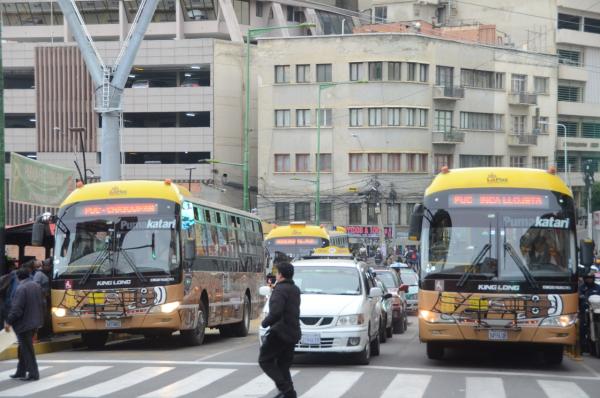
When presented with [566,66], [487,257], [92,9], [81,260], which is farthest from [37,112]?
[487,257]

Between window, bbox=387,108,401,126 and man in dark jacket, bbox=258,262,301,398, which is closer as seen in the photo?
man in dark jacket, bbox=258,262,301,398

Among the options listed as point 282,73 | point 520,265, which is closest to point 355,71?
point 282,73

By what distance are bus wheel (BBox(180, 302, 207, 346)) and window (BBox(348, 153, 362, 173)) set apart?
2217 inches

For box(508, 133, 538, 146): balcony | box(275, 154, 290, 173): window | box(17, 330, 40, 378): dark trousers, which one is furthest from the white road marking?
box(508, 133, 538, 146): balcony

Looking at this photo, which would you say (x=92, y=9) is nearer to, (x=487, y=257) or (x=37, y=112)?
(x=37, y=112)

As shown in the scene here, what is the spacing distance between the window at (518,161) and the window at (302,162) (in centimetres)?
1646

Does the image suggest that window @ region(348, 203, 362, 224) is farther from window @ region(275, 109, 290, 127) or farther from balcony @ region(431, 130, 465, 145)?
window @ region(275, 109, 290, 127)

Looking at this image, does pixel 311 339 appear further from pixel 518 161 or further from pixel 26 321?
pixel 518 161

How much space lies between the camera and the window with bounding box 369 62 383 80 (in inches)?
3108

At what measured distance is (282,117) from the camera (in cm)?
8100

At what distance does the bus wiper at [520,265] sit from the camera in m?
17.8

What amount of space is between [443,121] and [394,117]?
15.0 ft

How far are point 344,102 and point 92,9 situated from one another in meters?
22.8

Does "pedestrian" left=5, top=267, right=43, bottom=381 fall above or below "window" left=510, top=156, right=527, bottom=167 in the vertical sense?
below
